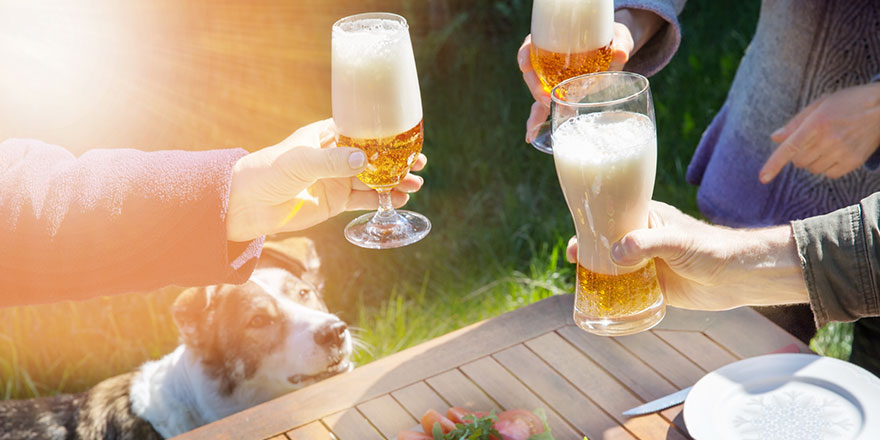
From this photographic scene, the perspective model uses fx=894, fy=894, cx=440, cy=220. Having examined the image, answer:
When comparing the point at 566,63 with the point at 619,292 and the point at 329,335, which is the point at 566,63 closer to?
the point at 619,292

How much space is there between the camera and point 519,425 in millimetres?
2031

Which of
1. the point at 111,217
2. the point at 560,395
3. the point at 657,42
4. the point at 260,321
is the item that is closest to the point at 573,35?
the point at 657,42

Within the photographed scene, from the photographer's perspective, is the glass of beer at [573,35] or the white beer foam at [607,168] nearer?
the white beer foam at [607,168]

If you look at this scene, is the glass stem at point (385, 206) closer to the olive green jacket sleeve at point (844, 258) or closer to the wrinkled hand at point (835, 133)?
the olive green jacket sleeve at point (844, 258)

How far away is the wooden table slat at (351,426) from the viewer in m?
2.13

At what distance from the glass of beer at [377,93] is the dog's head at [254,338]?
3.33 feet

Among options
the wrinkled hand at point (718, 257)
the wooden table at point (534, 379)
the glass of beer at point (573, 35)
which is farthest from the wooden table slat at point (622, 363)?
the glass of beer at point (573, 35)

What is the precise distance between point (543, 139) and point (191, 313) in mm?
1232

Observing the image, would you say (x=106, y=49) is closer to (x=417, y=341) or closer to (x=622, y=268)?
(x=417, y=341)

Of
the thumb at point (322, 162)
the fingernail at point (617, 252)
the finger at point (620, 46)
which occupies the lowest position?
the fingernail at point (617, 252)

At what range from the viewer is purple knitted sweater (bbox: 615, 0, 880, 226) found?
2514 mm

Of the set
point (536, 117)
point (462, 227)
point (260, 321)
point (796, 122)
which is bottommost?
point (462, 227)

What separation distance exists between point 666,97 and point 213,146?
2492mm

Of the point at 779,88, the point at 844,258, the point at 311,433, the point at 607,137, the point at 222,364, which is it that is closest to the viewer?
the point at 607,137
